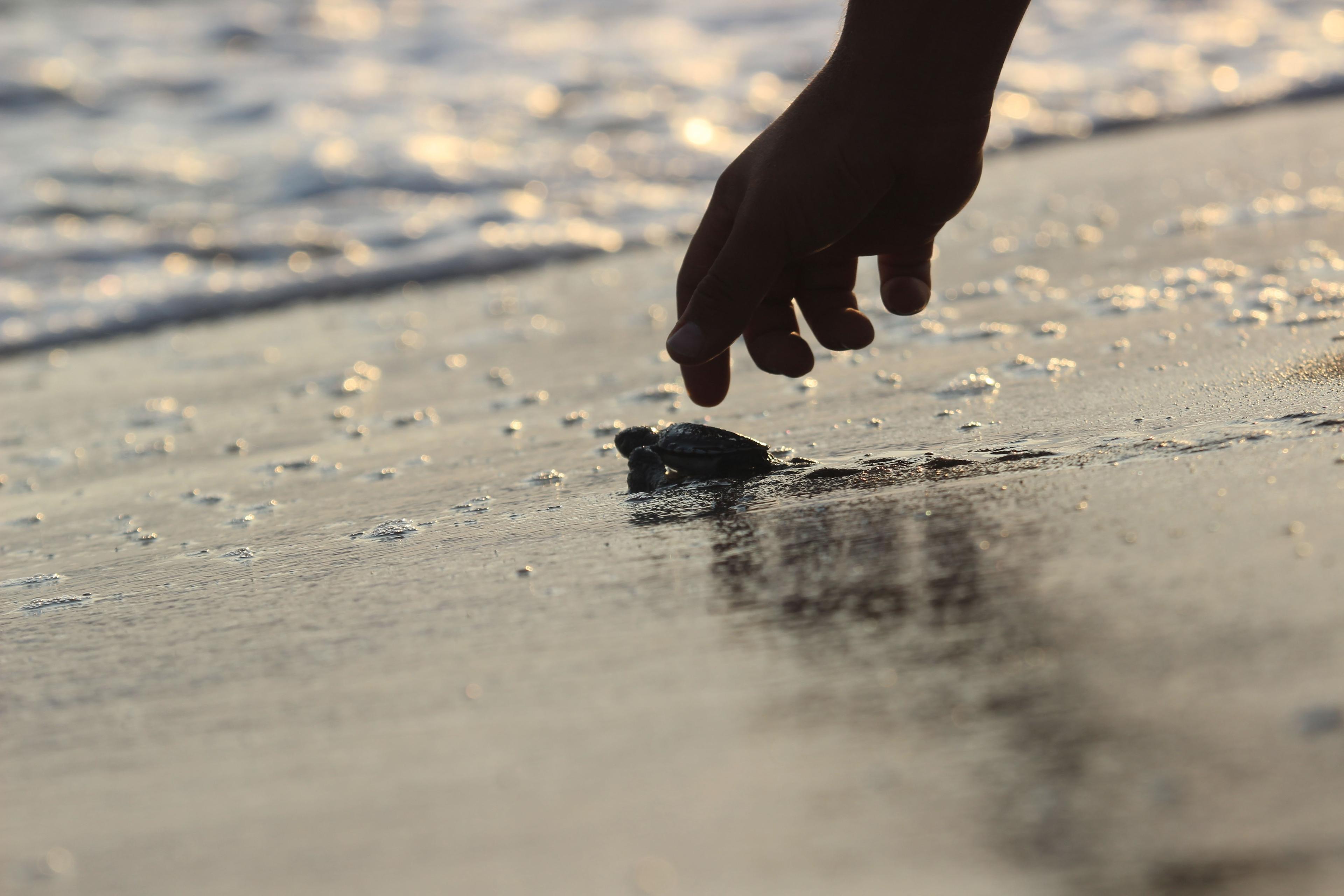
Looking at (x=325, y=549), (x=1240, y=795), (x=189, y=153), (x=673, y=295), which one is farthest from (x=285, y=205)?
(x=1240, y=795)

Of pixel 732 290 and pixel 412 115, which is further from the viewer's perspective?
pixel 412 115

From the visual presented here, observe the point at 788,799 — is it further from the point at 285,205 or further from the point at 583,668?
the point at 285,205

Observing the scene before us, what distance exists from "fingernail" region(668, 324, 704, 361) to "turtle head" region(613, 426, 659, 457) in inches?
16.6

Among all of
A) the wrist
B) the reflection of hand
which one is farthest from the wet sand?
the wrist

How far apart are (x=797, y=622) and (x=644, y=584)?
29 cm

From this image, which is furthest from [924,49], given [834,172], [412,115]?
[412,115]

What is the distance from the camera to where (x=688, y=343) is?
5.95ft

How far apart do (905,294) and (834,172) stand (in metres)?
0.37

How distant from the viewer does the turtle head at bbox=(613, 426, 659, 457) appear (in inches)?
88.9

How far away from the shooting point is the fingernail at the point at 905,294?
2.08 meters

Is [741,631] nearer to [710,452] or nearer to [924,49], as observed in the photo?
[710,452]

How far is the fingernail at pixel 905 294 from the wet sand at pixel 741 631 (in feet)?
0.84

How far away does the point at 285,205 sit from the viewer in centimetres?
639

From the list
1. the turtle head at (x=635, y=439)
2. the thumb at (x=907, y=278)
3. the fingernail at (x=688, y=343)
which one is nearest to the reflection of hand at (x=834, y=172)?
the fingernail at (x=688, y=343)
